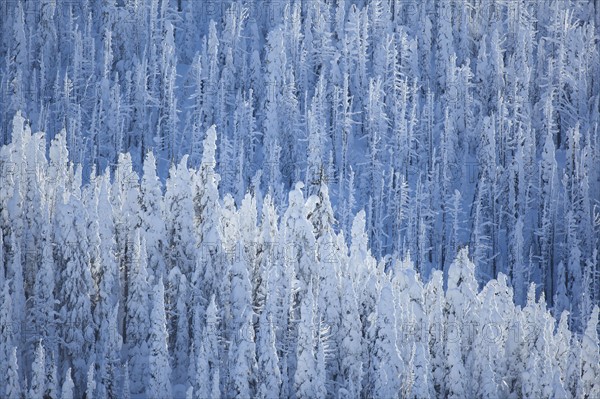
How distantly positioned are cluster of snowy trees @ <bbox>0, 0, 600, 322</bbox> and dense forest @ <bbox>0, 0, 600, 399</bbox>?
0.39 m

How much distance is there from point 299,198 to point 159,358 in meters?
16.5

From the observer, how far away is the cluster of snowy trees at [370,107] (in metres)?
122

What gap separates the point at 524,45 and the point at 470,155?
2333 centimetres

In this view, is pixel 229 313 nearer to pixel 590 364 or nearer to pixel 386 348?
pixel 386 348

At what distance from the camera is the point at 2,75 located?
137875 mm

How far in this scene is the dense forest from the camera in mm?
73062

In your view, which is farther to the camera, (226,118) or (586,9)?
(586,9)

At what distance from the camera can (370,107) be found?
13400 cm

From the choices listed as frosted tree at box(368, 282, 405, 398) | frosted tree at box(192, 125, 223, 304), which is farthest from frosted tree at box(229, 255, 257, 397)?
frosted tree at box(368, 282, 405, 398)

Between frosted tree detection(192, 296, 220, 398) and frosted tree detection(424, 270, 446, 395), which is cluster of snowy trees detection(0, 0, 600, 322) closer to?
frosted tree detection(424, 270, 446, 395)

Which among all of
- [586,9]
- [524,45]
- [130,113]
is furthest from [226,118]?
[586,9]

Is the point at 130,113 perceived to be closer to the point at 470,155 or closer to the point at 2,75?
the point at 2,75

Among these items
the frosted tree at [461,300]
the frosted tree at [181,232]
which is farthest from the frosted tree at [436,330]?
the frosted tree at [181,232]

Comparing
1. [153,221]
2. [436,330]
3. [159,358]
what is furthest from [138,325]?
[436,330]
